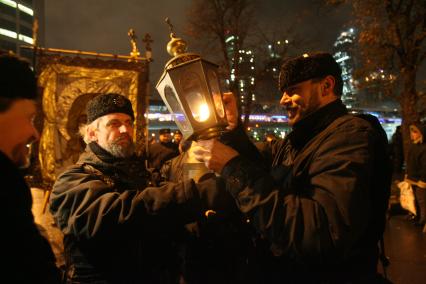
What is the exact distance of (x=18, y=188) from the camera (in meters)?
1.12

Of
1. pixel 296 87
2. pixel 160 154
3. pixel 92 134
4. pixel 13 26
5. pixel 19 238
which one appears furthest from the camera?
pixel 13 26

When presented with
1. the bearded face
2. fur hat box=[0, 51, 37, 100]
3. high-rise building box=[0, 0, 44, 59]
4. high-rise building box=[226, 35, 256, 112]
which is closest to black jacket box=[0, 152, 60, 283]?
fur hat box=[0, 51, 37, 100]

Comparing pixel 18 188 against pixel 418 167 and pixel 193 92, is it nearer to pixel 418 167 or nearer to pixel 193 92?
pixel 193 92

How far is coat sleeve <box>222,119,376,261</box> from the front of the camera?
144 cm

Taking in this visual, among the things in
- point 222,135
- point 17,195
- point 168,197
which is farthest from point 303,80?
point 17,195

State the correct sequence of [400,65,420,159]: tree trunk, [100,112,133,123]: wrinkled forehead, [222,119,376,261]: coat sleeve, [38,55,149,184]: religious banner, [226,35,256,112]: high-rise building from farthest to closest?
[226,35,256,112]: high-rise building, [400,65,420,159]: tree trunk, [38,55,149,184]: religious banner, [100,112,133,123]: wrinkled forehead, [222,119,376,261]: coat sleeve

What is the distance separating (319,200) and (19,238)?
1.22m

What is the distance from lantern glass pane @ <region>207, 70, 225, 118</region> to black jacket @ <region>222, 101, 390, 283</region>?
32 centimetres

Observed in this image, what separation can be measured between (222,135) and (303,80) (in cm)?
60

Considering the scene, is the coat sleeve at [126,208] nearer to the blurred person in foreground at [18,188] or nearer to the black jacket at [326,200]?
the black jacket at [326,200]

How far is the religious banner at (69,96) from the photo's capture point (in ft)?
19.1

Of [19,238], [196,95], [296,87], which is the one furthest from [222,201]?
[19,238]

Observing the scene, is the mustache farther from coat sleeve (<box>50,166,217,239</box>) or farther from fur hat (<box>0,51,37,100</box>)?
fur hat (<box>0,51,37,100</box>)

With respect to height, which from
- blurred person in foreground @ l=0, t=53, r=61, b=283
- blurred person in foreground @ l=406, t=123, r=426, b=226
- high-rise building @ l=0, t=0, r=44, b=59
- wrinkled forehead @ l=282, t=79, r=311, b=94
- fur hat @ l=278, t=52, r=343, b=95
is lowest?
blurred person in foreground @ l=406, t=123, r=426, b=226
